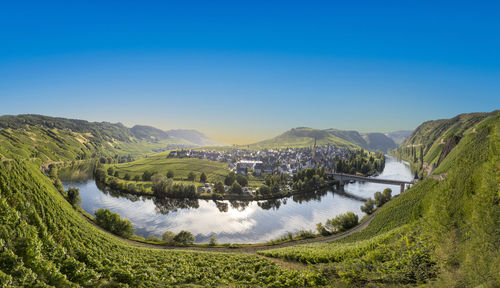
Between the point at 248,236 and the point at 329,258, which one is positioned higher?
the point at 329,258

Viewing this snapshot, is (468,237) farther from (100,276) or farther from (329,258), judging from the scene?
(100,276)

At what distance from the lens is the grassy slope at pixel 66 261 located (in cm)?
1262

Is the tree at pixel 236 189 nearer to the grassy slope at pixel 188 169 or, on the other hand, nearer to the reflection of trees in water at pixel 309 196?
the reflection of trees in water at pixel 309 196

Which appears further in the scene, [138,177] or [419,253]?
[138,177]

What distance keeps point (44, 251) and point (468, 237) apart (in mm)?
32868

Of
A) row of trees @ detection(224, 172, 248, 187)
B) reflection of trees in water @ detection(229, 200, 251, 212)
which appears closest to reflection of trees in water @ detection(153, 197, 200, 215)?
reflection of trees in water @ detection(229, 200, 251, 212)

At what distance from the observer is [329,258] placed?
26.4 metres

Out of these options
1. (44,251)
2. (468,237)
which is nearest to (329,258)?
(468,237)

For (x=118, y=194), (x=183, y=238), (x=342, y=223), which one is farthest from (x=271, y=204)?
(x=118, y=194)

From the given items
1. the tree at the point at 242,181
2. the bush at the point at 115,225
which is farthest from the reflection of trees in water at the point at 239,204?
the bush at the point at 115,225

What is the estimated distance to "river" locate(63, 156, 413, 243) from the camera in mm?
57562

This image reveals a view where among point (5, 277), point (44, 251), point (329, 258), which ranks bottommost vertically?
point (329, 258)

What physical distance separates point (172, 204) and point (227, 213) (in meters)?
21.9

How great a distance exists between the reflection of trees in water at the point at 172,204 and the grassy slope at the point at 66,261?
145 ft
